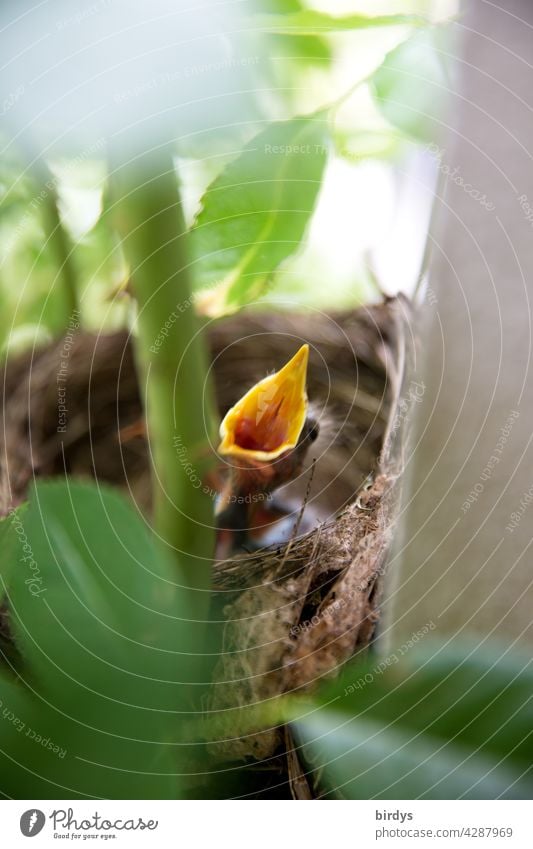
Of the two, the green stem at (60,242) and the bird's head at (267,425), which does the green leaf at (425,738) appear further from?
the green stem at (60,242)

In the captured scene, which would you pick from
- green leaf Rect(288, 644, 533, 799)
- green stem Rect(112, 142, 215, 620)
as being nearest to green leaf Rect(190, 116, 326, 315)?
green stem Rect(112, 142, 215, 620)

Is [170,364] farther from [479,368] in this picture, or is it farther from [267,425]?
[479,368]

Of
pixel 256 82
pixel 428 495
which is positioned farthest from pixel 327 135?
pixel 428 495

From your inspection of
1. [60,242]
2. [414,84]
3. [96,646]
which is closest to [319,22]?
[414,84]
